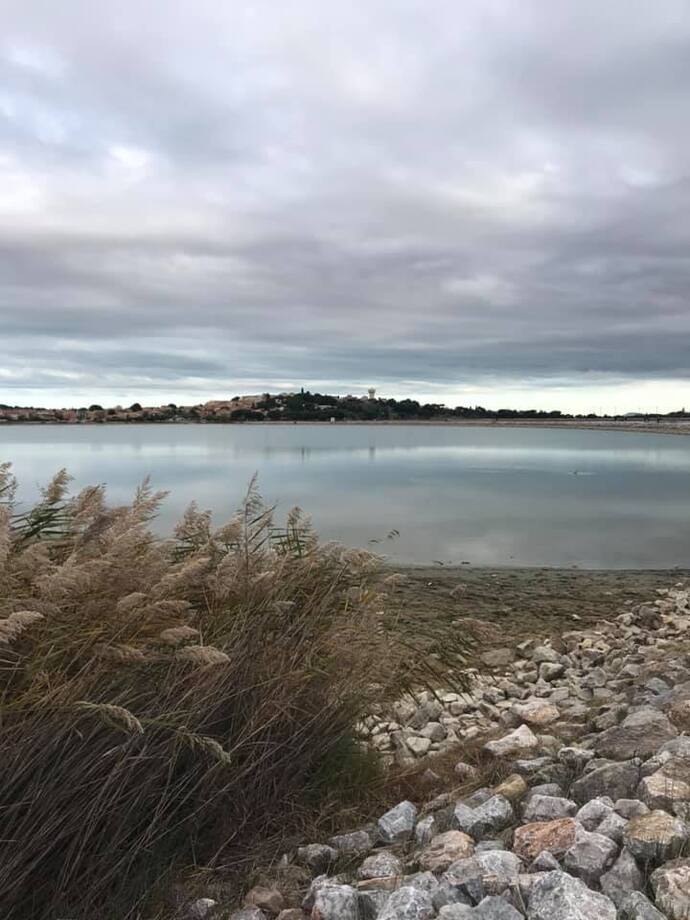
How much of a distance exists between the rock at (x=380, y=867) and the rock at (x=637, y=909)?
103 cm

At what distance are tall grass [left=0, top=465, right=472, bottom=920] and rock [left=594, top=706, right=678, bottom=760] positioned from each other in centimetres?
143

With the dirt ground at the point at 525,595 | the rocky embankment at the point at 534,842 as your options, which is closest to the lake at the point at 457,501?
the dirt ground at the point at 525,595

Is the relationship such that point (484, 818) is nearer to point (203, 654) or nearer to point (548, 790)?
point (548, 790)

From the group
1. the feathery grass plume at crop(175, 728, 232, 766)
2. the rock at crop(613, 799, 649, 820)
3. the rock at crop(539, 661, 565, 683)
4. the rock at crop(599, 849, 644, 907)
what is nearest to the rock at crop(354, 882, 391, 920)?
the feathery grass plume at crop(175, 728, 232, 766)

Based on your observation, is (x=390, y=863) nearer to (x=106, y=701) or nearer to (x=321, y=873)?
(x=321, y=873)

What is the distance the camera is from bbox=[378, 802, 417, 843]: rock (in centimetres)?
398

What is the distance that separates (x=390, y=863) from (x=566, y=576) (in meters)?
14.1

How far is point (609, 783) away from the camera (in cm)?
414

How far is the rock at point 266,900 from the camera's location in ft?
11.1

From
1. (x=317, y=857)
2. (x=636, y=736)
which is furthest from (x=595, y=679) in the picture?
(x=317, y=857)

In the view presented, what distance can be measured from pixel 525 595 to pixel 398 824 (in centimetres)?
1114

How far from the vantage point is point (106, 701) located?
3.57 m

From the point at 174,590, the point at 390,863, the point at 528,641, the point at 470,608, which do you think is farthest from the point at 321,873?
the point at 470,608

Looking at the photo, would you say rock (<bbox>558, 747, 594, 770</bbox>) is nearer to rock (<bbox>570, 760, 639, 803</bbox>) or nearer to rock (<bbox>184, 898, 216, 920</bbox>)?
rock (<bbox>570, 760, 639, 803</bbox>)
